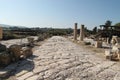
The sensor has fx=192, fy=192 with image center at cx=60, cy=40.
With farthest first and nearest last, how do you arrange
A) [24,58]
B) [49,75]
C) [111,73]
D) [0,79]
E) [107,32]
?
[107,32]
[24,58]
[111,73]
[49,75]
[0,79]

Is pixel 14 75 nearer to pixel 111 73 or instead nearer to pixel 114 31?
pixel 111 73

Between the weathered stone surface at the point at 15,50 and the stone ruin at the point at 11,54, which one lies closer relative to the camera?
the stone ruin at the point at 11,54

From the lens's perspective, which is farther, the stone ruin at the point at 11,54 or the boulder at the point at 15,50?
the boulder at the point at 15,50

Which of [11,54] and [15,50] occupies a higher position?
[15,50]

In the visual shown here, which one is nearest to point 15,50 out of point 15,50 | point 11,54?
point 15,50

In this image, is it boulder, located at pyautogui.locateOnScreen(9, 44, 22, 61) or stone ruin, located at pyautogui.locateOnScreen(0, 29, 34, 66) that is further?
boulder, located at pyautogui.locateOnScreen(9, 44, 22, 61)

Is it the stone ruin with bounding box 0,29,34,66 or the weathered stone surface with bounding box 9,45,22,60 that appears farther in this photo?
the weathered stone surface with bounding box 9,45,22,60

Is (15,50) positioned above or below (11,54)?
above

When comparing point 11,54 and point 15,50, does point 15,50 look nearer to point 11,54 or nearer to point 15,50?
point 15,50

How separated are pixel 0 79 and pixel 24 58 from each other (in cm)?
381

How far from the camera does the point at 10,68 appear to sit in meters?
7.97

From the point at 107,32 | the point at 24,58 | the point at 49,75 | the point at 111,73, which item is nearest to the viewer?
the point at 49,75

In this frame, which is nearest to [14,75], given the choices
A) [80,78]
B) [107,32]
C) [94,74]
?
[80,78]

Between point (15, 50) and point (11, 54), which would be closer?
point (11, 54)
